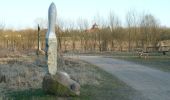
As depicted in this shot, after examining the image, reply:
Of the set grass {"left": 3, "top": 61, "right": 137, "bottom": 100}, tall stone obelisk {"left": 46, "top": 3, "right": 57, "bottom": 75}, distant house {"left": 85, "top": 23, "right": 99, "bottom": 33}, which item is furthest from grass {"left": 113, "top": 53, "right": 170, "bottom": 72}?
distant house {"left": 85, "top": 23, "right": 99, "bottom": 33}

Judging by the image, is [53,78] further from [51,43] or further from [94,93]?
[94,93]

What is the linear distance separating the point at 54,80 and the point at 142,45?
54.1 metres

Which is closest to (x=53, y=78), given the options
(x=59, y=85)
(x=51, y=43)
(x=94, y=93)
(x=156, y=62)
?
(x=59, y=85)

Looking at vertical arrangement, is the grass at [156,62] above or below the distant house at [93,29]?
below

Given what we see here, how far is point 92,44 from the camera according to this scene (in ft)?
227

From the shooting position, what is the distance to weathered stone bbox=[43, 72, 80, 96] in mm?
13133

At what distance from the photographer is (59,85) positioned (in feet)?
43.1

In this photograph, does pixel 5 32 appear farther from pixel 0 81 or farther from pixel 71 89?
pixel 71 89

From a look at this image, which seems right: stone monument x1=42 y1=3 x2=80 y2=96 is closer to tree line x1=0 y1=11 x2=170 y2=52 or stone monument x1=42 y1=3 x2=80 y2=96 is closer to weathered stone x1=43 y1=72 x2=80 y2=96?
weathered stone x1=43 y1=72 x2=80 y2=96

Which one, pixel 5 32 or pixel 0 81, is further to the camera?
pixel 5 32

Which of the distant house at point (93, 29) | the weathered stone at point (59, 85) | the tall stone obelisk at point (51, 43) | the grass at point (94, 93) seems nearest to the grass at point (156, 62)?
the grass at point (94, 93)

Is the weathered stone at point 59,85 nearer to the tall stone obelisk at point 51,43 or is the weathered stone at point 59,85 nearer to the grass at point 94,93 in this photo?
the grass at point 94,93

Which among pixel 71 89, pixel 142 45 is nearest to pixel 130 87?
pixel 71 89

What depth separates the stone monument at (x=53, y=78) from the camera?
13.2m
